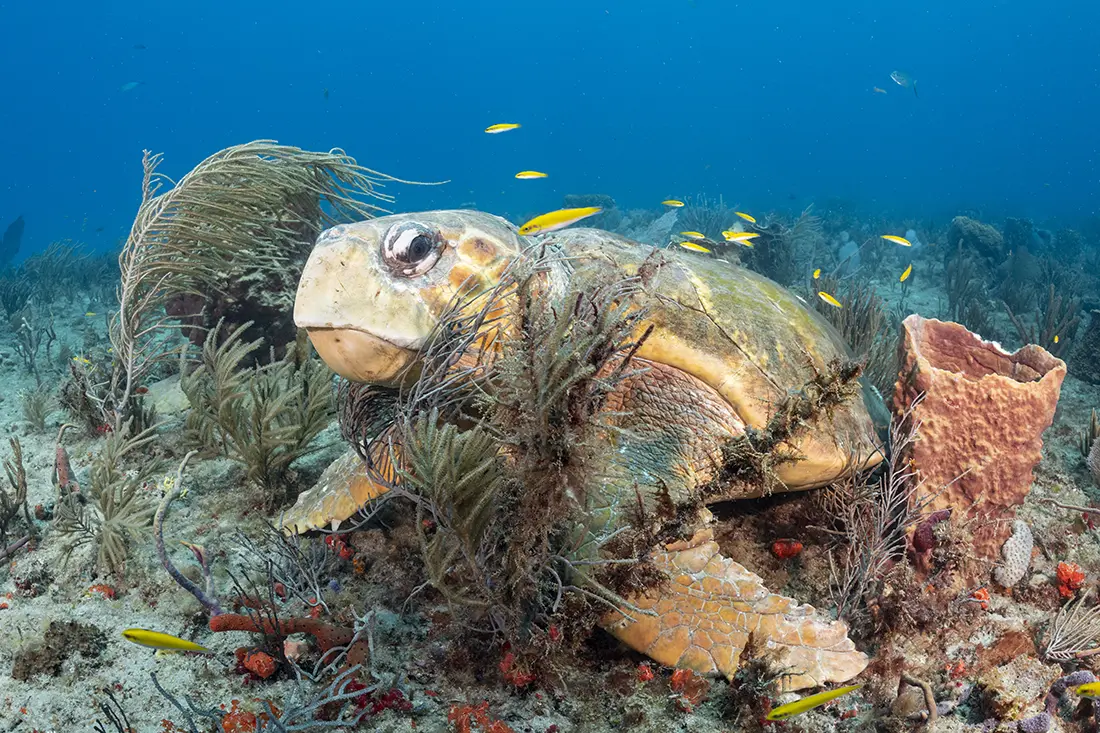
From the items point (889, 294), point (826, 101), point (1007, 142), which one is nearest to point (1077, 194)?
point (1007, 142)

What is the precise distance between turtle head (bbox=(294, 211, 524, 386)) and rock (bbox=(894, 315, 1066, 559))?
2.47 meters

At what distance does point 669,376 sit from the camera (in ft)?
9.49

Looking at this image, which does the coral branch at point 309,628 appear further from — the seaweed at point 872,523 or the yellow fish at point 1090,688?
the yellow fish at point 1090,688

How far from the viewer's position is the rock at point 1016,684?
2.12 m

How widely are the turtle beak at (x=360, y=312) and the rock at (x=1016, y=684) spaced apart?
2.68 m

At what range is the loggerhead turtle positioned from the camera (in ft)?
6.90

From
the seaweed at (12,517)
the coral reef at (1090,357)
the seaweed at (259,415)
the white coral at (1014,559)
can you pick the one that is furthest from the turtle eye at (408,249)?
the coral reef at (1090,357)

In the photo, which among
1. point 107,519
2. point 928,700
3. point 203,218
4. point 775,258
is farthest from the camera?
point 775,258

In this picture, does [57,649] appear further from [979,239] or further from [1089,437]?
[979,239]

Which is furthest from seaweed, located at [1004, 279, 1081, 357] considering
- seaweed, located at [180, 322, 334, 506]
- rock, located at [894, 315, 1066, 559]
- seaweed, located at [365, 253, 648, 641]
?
seaweed, located at [180, 322, 334, 506]

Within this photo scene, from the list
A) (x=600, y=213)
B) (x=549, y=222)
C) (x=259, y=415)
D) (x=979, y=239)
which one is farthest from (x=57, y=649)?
(x=600, y=213)

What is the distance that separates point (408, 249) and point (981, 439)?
10.3ft

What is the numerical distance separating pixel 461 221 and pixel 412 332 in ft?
2.21

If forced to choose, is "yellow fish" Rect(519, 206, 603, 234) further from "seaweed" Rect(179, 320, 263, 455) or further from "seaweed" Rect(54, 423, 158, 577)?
"seaweed" Rect(54, 423, 158, 577)
